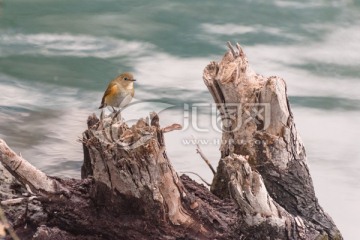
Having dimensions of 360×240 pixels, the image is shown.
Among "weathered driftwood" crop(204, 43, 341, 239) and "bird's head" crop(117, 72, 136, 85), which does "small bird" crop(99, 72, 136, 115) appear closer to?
"bird's head" crop(117, 72, 136, 85)

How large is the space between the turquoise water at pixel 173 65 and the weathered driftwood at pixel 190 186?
1.79 metres

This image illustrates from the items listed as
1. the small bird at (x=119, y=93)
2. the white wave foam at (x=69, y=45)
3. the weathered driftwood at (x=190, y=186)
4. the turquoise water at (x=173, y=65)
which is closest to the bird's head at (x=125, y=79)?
Answer: the small bird at (x=119, y=93)

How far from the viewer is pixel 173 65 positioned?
9.52 metres

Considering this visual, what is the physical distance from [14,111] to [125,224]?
4.08 meters

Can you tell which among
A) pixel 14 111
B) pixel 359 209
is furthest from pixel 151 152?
pixel 14 111

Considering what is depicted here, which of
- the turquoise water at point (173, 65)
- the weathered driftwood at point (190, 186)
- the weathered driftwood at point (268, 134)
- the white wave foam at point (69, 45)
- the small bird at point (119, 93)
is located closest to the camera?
the weathered driftwood at point (190, 186)

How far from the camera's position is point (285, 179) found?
4480 mm

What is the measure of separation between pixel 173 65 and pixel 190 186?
5.03 meters

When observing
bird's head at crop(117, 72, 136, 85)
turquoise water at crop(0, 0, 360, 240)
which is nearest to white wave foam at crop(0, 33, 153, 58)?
turquoise water at crop(0, 0, 360, 240)

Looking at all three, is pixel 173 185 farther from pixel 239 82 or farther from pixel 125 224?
pixel 239 82

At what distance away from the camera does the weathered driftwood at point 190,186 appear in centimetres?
403

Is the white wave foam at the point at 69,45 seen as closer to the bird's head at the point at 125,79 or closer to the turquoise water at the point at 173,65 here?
the turquoise water at the point at 173,65

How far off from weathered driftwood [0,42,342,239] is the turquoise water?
70.5 inches

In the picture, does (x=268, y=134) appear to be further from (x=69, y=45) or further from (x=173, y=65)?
(x=69, y=45)
